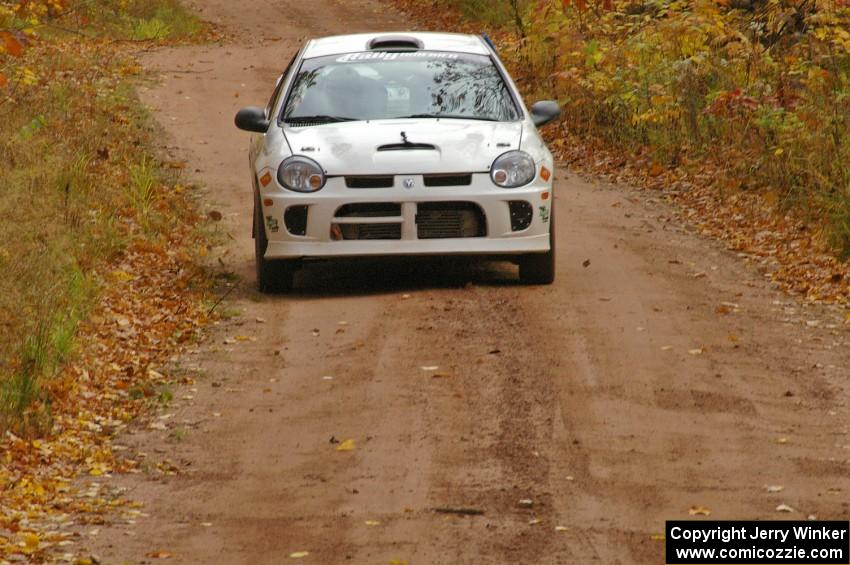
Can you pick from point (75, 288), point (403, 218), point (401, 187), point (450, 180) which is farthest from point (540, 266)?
point (75, 288)

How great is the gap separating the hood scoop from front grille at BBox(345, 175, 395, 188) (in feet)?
0.70

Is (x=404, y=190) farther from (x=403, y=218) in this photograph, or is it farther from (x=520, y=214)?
(x=520, y=214)

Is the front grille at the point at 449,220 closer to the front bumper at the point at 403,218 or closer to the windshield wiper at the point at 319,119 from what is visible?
the front bumper at the point at 403,218

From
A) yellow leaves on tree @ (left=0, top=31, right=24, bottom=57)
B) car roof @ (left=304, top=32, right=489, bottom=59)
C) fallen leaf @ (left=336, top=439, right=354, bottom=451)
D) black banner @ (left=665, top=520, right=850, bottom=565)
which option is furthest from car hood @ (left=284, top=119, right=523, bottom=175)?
black banner @ (left=665, top=520, right=850, bottom=565)

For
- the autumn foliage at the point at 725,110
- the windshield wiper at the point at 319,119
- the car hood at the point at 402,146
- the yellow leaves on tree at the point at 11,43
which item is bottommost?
the autumn foliage at the point at 725,110

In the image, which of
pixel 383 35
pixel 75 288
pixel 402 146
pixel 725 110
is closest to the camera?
pixel 402 146

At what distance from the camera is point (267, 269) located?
35.6 ft

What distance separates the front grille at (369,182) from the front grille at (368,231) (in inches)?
10.5

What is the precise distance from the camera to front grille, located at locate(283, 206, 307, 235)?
10.4 metres

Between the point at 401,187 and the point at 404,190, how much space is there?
0.09ft

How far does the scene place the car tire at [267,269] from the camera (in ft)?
35.1

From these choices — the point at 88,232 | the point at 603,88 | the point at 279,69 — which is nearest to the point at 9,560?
the point at 88,232

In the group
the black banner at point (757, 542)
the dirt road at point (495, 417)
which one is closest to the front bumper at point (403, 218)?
the dirt road at point (495, 417)

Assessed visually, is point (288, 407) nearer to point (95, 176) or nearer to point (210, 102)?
point (95, 176)
